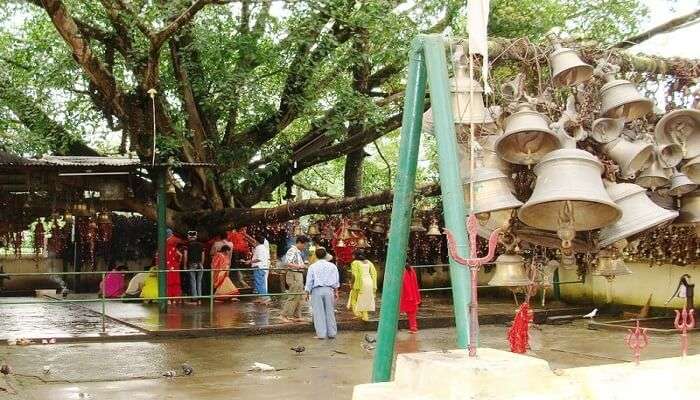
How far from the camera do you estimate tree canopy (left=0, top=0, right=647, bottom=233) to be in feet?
46.3

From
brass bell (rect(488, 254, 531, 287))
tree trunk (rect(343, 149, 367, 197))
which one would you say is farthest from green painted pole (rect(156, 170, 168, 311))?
brass bell (rect(488, 254, 531, 287))

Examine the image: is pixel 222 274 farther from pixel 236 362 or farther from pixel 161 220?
pixel 236 362

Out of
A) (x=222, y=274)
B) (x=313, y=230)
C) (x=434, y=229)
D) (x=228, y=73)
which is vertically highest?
(x=228, y=73)

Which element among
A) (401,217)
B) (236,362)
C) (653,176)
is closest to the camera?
(401,217)

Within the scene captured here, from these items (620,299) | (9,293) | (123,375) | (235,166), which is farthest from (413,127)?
(9,293)

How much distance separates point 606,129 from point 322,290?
8.75 meters

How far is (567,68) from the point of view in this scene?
15.0 ft

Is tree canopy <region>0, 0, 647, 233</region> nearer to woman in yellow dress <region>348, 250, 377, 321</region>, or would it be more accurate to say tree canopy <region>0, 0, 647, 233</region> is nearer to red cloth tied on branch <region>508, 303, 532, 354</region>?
woman in yellow dress <region>348, 250, 377, 321</region>

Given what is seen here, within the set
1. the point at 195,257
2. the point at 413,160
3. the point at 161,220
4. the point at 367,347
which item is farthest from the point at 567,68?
the point at 195,257

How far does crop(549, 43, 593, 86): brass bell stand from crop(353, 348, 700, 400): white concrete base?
1913 mm

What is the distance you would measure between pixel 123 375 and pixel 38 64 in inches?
319

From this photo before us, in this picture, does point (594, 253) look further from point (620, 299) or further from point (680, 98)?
point (620, 299)

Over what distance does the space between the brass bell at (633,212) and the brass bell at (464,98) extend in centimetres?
85

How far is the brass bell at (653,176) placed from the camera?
450 centimetres
